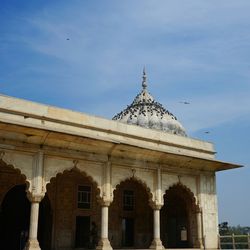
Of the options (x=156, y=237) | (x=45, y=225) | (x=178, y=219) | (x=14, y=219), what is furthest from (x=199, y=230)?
(x=14, y=219)

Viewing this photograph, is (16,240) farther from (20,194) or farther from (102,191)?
(102,191)

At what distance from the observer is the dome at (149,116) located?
88.9 ft

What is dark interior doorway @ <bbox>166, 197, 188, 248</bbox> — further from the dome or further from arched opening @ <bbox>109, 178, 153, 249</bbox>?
the dome

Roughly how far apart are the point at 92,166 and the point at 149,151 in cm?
242

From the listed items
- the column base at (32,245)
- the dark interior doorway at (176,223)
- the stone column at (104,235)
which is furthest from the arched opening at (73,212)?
the dark interior doorway at (176,223)

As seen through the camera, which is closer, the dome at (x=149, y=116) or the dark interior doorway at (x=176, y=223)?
the dark interior doorway at (x=176, y=223)

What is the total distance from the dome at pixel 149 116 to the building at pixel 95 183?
7.52 metres

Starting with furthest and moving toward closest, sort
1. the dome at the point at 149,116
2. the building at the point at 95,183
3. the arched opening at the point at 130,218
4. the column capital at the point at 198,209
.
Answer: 1. the dome at the point at 149,116
2. the arched opening at the point at 130,218
3. the column capital at the point at 198,209
4. the building at the point at 95,183

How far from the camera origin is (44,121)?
14.5m

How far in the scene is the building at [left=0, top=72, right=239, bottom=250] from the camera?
12.9 metres

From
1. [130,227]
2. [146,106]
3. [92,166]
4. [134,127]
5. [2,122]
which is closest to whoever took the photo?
[2,122]

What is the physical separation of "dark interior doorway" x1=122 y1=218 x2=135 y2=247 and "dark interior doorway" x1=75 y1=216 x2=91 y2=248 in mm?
1858

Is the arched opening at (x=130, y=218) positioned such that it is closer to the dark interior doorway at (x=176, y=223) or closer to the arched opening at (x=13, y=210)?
the dark interior doorway at (x=176, y=223)

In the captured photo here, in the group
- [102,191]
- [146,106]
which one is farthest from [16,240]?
[146,106]
